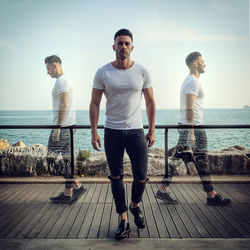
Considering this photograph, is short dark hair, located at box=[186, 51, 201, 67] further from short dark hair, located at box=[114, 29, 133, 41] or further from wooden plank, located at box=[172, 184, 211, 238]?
wooden plank, located at box=[172, 184, 211, 238]

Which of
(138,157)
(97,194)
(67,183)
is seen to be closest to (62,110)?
(67,183)

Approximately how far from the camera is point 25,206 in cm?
273

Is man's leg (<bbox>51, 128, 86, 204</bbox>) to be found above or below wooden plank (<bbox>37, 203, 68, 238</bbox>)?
above

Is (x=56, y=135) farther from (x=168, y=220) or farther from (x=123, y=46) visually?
(x=168, y=220)

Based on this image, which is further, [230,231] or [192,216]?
[192,216]

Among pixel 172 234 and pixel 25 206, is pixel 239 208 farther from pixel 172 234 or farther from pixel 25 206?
pixel 25 206

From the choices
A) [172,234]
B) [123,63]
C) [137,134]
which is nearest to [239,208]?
[172,234]

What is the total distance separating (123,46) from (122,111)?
54 centimetres

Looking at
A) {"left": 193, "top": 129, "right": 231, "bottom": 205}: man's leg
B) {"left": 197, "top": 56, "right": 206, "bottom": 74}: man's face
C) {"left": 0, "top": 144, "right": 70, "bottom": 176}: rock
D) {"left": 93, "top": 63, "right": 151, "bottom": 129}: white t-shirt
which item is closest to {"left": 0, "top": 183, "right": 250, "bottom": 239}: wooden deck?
{"left": 193, "top": 129, "right": 231, "bottom": 205}: man's leg

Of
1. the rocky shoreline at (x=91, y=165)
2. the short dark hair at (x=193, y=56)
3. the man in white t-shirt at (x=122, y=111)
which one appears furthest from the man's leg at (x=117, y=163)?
the rocky shoreline at (x=91, y=165)

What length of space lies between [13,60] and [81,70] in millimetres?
12934

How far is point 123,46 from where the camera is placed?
1.98m

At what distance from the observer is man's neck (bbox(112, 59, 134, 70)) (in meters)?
1.99

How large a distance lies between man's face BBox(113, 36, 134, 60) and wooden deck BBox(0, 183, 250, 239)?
153 centimetres
